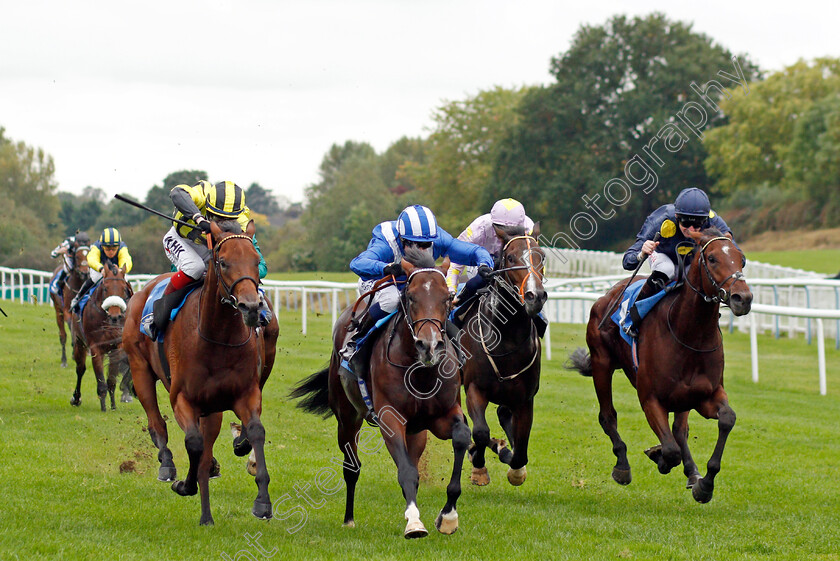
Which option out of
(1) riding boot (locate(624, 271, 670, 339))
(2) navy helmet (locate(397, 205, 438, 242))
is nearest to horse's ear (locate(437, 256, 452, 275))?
(2) navy helmet (locate(397, 205, 438, 242))

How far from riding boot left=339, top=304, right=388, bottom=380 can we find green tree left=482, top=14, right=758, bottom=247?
114 feet

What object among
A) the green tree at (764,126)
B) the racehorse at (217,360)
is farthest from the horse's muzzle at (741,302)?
the green tree at (764,126)

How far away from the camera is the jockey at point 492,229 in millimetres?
6785

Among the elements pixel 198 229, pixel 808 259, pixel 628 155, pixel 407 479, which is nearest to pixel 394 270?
pixel 407 479

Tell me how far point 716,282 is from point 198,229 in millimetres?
3241

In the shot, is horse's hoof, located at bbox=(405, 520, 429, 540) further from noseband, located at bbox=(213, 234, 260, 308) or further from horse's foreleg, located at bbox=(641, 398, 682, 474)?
horse's foreleg, located at bbox=(641, 398, 682, 474)

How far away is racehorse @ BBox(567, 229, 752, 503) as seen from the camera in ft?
18.8

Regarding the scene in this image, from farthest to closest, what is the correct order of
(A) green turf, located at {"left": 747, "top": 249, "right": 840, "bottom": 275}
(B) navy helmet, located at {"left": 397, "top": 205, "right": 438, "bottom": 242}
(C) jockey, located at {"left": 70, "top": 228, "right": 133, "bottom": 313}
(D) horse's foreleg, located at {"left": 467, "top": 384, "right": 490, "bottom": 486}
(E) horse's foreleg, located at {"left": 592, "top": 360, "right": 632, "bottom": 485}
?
(A) green turf, located at {"left": 747, "top": 249, "right": 840, "bottom": 275} → (C) jockey, located at {"left": 70, "top": 228, "right": 133, "bottom": 313} → (E) horse's foreleg, located at {"left": 592, "top": 360, "right": 632, "bottom": 485} → (D) horse's foreleg, located at {"left": 467, "top": 384, "right": 490, "bottom": 486} → (B) navy helmet, located at {"left": 397, "top": 205, "right": 438, "bottom": 242}

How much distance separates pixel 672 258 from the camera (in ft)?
21.8

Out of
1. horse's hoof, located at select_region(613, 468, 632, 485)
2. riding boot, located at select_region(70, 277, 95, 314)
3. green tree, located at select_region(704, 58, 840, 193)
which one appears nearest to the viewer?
horse's hoof, located at select_region(613, 468, 632, 485)

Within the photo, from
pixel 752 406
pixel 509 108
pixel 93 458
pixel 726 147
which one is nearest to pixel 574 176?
pixel 726 147

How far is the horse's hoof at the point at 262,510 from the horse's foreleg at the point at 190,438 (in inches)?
21.5

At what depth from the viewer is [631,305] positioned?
6758 millimetres

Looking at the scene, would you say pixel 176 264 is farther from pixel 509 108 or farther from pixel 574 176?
pixel 509 108
